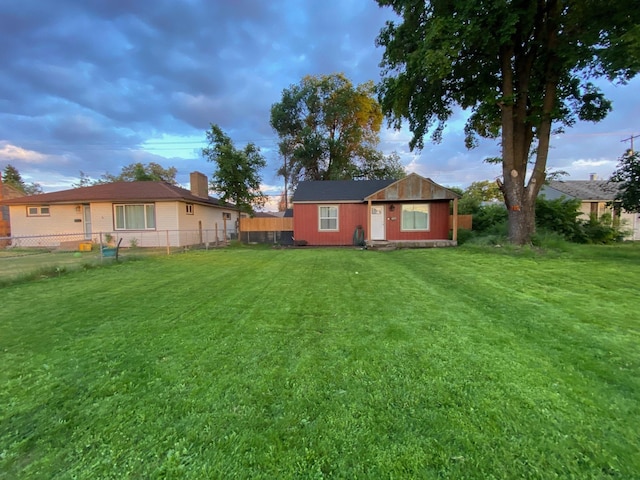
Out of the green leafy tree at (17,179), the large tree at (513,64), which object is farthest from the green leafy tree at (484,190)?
the green leafy tree at (17,179)

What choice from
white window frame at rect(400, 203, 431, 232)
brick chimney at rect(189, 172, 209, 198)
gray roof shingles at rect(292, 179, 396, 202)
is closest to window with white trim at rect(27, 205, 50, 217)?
brick chimney at rect(189, 172, 209, 198)

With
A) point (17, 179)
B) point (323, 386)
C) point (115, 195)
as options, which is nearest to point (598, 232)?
point (323, 386)

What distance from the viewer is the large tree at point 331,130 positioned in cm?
2608

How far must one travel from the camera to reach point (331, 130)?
27.1m

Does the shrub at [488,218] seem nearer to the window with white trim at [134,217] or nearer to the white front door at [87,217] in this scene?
the window with white trim at [134,217]

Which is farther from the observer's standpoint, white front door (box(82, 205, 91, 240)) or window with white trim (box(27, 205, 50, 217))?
window with white trim (box(27, 205, 50, 217))

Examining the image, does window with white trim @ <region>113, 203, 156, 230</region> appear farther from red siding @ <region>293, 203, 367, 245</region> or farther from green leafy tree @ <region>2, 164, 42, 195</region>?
green leafy tree @ <region>2, 164, 42, 195</region>

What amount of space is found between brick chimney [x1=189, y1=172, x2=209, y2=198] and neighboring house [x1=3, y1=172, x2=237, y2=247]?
1892 millimetres

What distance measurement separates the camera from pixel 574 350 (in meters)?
3.01

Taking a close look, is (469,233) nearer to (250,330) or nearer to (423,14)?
(423,14)

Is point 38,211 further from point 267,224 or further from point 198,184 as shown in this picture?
point 267,224

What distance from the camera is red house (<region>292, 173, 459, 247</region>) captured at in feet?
45.9

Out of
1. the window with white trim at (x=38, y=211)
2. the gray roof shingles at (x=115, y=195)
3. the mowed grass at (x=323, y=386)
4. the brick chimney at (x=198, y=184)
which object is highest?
the brick chimney at (x=198, y=184)

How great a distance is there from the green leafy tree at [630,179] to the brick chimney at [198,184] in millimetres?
20750
